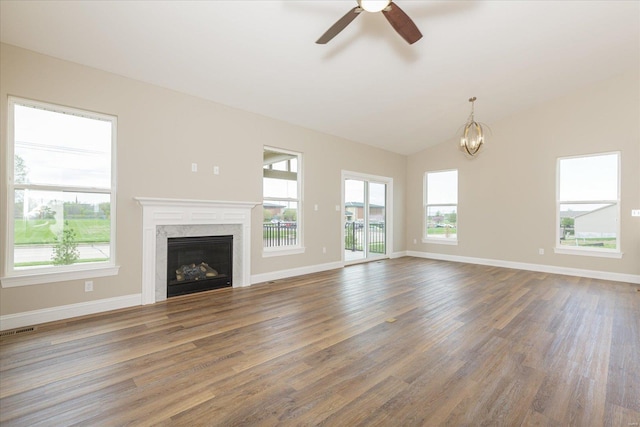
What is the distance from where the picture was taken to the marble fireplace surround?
12.2ft

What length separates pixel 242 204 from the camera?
4551mm

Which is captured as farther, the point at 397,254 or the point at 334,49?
the point at 397,254

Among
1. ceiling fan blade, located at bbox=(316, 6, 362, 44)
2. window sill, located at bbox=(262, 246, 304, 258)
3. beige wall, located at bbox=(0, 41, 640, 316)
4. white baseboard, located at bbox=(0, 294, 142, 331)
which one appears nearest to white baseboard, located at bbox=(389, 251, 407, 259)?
beige wall, located at bbox=(0, 41, 640, 316)

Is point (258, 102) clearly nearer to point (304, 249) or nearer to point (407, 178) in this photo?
point (304, 249)

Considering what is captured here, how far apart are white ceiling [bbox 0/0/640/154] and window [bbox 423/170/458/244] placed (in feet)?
7.58

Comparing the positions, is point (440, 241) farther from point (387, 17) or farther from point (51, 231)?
point (51, 231)

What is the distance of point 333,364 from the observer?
2.23 metres

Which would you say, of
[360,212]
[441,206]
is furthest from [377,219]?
[441,206]

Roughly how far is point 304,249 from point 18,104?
429 cm

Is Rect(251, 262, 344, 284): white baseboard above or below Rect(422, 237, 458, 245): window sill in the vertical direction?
below

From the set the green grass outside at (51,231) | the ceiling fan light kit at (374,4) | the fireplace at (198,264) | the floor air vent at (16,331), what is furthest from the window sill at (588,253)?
the floor air vent at (16,331)

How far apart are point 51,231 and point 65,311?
0.91 m

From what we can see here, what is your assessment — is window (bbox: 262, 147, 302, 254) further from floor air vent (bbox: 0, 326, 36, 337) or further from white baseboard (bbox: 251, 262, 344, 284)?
floor air vent (bbox: 0, 326, 36, 337)

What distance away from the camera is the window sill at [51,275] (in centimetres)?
293
